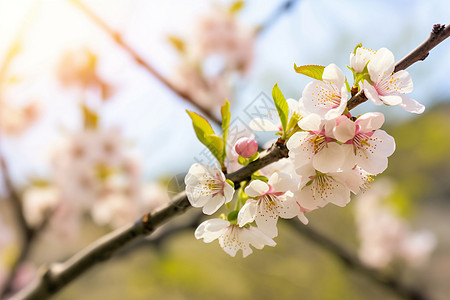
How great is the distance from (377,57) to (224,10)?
160 centimetres

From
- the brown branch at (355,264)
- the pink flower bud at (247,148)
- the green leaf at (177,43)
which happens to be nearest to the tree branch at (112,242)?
the pink flower bud at (247,148)

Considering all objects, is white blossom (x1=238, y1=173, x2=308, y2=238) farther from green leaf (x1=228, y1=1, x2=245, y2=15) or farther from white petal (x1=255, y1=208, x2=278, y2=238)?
green leaf (x1=228, y1=1, x2=245, y2=15)

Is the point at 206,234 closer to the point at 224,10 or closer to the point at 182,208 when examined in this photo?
the point at 182,208

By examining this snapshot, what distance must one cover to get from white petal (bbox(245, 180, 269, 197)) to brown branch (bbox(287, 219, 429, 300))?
2.36ft

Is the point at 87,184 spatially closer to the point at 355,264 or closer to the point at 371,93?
the point at 355,264

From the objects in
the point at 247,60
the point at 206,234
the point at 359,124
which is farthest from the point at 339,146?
the point at 247,60

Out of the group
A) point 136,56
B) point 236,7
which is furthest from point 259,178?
point 236,7

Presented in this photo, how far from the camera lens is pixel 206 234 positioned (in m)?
0.42

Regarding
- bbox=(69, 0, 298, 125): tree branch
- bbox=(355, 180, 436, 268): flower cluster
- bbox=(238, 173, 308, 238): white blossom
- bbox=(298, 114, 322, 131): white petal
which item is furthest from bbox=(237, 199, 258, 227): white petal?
bbox=(355, 180, 436, 268): flower cluster

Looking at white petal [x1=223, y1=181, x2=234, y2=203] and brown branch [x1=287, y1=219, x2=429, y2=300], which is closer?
white petal [x1=223, y1=181, x2=234, y2=203]

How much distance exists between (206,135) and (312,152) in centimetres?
12

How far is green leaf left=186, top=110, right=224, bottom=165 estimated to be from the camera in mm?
422

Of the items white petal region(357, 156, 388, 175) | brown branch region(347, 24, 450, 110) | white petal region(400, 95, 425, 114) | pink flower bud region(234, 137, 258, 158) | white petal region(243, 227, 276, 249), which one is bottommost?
white petal region(243, 227, 276, 249)

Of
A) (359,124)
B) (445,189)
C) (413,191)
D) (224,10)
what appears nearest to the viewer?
(359,124)
